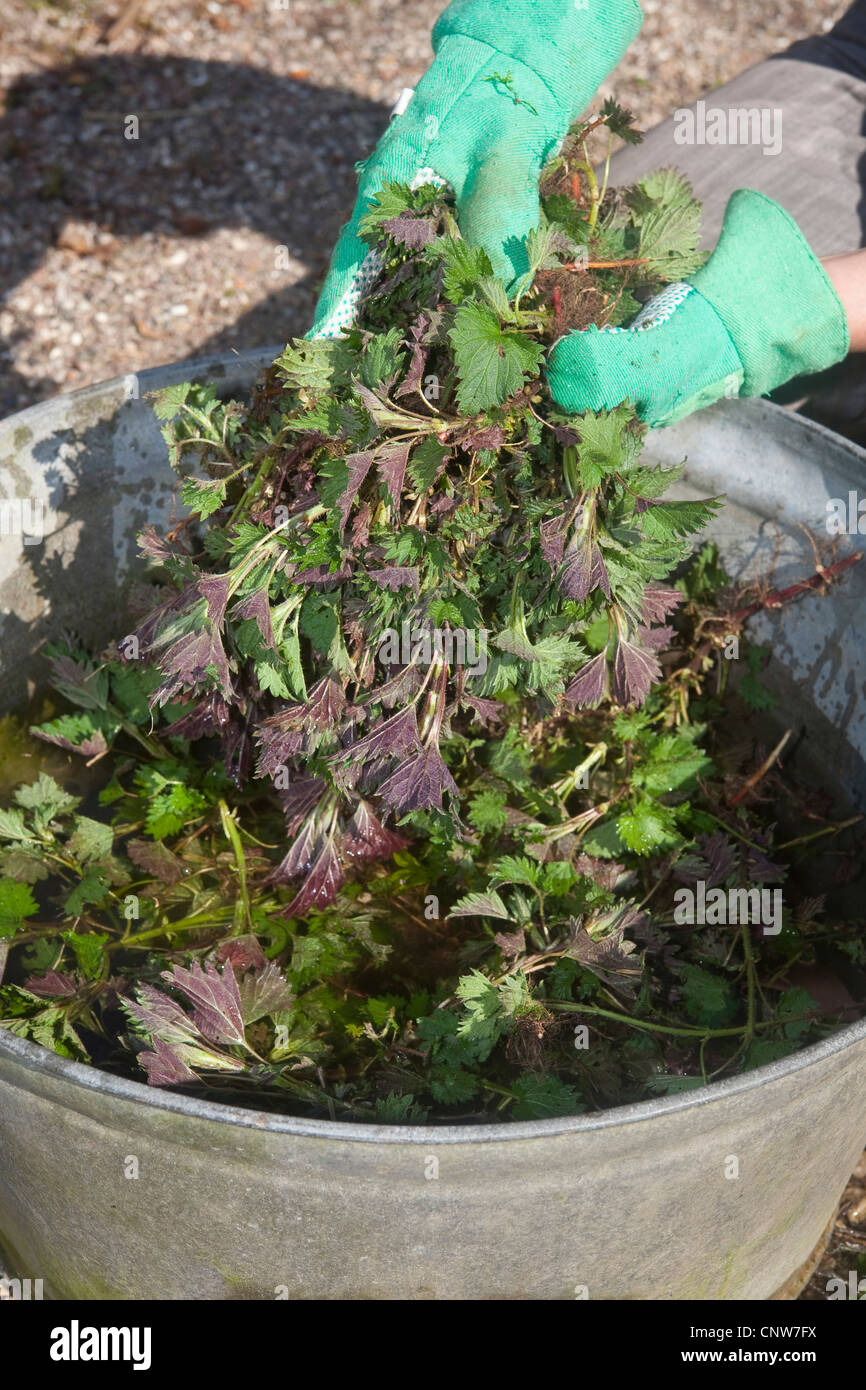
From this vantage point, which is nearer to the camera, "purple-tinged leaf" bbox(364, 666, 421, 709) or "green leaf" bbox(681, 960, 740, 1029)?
"purple-tinged leaf" bbox(364, 666, 421, 709)

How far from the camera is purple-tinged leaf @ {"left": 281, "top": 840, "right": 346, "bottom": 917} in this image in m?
2.04

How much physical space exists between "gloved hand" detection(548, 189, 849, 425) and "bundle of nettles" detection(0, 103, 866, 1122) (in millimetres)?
83

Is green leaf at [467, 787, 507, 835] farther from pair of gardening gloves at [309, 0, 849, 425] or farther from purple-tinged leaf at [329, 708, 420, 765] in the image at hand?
pair of gardening gloves at [309, 0, 849, 425]

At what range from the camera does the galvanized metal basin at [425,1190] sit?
1390 mm

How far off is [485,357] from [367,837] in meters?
0.89

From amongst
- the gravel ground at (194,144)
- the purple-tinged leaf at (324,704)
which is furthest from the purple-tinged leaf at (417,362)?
the gravel ground at (194,144)

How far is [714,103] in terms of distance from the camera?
3064 millimetres

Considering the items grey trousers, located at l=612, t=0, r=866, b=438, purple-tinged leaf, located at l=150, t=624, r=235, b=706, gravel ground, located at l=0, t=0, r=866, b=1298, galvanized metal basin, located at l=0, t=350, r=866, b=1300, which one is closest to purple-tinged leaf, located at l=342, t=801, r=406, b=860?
purple-tinged leaf, located at l=150, t=624, r=235, b=706

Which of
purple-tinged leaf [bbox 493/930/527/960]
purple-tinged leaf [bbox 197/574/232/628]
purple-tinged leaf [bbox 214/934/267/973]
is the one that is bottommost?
purple-tinged leaf [bbox 214/934/267/973]

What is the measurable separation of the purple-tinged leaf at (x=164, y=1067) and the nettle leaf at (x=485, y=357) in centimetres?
102

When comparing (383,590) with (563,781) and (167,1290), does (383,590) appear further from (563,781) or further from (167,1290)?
(167,1290)

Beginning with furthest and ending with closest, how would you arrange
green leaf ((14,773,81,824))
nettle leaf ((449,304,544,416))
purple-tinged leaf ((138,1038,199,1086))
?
green leaf ((14,773,81,824)) → purple-tinged leaf ((138,1038,199,1086)) → nettle leaf ((449,304,544,416))

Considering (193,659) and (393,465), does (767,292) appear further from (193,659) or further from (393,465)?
(193,659)

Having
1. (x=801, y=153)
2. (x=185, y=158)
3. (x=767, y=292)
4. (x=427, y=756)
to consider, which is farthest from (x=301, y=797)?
(x=185, y=158)
